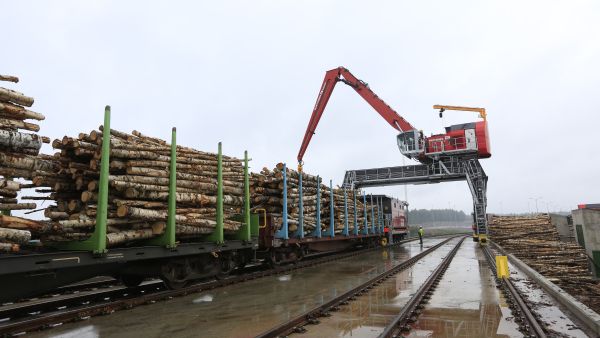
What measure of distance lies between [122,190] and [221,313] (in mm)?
2980

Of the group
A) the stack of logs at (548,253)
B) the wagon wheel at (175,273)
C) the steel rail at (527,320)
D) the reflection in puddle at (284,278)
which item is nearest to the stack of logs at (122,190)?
the wagon wheel at (175,273)

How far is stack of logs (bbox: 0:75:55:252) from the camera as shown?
504cm

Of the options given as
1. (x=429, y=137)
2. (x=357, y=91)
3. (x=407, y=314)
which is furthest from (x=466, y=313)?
(x=429, y=137)

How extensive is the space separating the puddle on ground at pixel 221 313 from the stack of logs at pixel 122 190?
4.52ft

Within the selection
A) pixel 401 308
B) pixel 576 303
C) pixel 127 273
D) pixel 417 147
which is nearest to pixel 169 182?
pixel 127 273

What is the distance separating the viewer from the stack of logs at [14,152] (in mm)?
5043

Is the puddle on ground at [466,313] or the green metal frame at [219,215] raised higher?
the green metal frame at [219,215]

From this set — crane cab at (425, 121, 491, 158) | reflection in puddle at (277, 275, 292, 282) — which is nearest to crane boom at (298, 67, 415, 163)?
crane cab at (425, 121, 491, 158)

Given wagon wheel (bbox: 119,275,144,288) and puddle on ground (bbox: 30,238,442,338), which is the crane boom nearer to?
puddle on ground (bbox: 30,238,442,338)

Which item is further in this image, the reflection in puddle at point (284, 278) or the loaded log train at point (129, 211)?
the reflection in puddle at point (284, 278)

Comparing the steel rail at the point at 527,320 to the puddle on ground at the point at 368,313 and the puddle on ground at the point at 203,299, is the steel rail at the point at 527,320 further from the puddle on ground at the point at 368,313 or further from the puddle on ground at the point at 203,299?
the puddle on ground at the point at 203,299

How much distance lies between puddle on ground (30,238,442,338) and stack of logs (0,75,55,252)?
1506 millimetres

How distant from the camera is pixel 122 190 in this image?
691 centimetres

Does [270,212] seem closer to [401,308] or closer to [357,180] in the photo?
[401,308]
